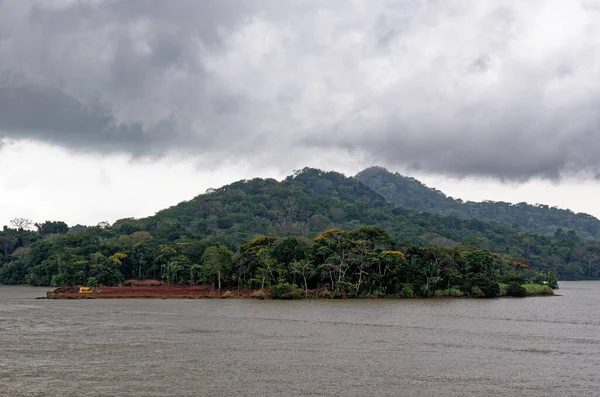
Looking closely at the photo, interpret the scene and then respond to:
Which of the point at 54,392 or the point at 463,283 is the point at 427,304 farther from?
the point at 54,392

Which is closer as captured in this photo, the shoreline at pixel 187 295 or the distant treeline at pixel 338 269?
the shoreline at pixel 187 295

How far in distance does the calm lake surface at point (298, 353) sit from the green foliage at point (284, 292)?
1502 cm

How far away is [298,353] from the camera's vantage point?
97.7 feet

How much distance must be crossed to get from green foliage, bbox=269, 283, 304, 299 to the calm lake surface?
15016 mm

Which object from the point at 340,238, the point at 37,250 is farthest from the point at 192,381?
the point at 37,250

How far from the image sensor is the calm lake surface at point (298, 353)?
75.4ft

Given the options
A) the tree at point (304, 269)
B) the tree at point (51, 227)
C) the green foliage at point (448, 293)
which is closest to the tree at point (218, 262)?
the tree at point (304, 269)

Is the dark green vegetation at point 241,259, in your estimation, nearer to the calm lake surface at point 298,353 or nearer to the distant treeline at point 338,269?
the distant treeline at point 338,269

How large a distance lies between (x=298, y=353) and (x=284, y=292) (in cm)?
3674

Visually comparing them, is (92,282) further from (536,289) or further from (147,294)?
(536,289)

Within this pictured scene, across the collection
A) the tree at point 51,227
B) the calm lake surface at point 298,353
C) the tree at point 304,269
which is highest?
the tree at point 51,227

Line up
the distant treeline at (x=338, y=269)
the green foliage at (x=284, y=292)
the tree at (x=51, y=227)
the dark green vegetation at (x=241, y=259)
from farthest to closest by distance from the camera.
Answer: the tree at (x=51, y=227)
the dark green vegetation at (x=241, y=259)
the distant treeline at (x=338, y=269)
the green foliage at (x=284, y=292)

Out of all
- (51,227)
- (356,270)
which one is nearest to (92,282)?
(356,270)

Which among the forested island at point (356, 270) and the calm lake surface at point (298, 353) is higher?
the forested island at point (356, 270)
